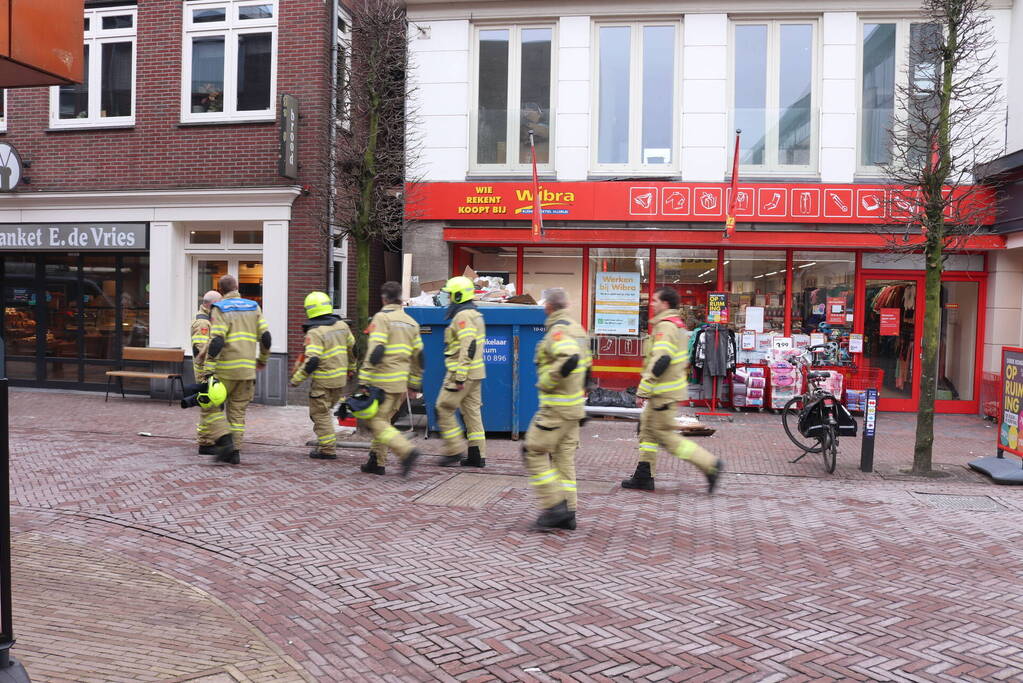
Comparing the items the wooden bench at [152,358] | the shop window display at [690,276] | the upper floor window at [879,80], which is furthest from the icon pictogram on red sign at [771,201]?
the wooden bench at [152,358]

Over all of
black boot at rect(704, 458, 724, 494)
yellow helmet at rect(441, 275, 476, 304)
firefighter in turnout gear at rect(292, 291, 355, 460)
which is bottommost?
black boot at rect(704, 458, 724, 494)

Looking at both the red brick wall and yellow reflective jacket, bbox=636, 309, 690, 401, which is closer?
yellow reflective jacket, bbox=636, 309, 690, 401

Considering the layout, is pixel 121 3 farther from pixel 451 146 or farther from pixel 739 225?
pixel 739 225

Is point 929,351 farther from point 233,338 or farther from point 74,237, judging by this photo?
point 74,237

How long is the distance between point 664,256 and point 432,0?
19.7 feet

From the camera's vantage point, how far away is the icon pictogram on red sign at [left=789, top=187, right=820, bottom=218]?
13289 millimetres

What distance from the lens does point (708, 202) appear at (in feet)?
44.3

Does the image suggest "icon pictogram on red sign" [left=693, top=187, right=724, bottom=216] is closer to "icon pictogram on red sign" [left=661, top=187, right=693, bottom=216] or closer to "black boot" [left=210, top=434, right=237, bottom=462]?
"icon pictogram on red sign" [left=661, top=187, right=693, bottom=216]

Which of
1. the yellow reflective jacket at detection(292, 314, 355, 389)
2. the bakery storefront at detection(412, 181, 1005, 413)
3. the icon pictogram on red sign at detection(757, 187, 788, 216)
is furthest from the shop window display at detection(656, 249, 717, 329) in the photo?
the yellow reflective jacket at detection(292, 314, 355, 389)

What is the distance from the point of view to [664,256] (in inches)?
562

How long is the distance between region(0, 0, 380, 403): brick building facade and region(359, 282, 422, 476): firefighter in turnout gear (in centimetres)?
525

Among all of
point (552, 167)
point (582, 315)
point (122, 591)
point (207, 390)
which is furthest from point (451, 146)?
point (122, 591)

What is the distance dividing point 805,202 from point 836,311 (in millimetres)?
2069

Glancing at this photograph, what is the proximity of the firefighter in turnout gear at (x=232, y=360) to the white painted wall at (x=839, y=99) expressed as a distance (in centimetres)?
953
